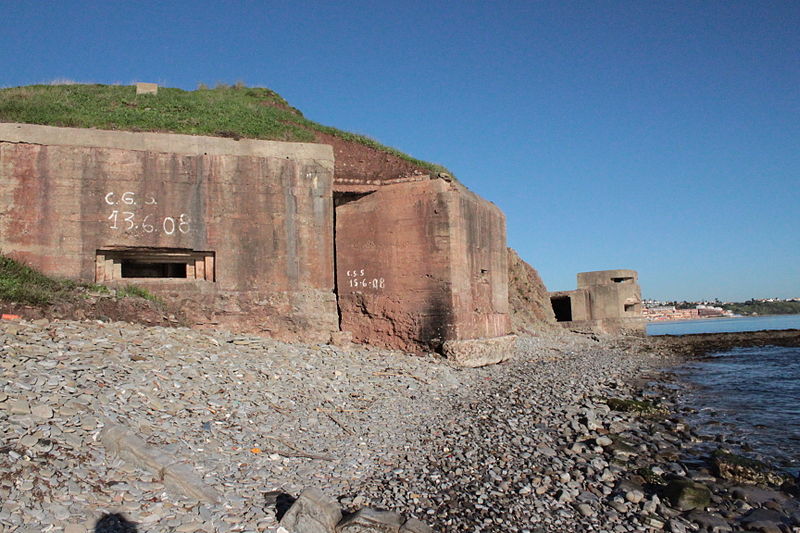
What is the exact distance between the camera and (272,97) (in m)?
16.7

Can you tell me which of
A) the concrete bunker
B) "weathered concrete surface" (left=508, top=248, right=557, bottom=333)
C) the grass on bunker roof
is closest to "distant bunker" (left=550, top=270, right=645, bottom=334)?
"weathered concrete surface" (left=508, top=248, right=557, bottom=333)

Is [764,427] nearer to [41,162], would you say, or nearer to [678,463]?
[678,463]

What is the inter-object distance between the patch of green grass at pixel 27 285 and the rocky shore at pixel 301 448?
0.99 metres

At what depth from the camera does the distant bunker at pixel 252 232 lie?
31.1ft

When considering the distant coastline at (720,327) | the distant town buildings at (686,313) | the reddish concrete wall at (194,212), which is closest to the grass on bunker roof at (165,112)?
the reddish concrete wall at (194,212)

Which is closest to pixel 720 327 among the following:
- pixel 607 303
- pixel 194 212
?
pixel 607 303

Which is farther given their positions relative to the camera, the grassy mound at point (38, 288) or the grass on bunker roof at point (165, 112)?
the grass on bunker roof at point (165, 112)

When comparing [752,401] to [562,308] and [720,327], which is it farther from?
[720,327]

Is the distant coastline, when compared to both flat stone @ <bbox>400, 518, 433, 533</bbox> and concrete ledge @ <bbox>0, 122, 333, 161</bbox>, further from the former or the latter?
flat stone @ <bbox>400, 518, 433, 533</bbox>

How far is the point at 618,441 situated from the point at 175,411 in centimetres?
586

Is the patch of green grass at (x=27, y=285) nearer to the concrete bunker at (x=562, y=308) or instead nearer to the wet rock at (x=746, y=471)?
the wet rock at (x=746, y=471)

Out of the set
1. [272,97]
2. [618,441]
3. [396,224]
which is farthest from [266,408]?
[272,97]

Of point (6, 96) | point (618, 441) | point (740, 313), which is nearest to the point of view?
point (618, 441)

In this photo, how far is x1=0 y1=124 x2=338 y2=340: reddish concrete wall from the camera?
9.41 metres
